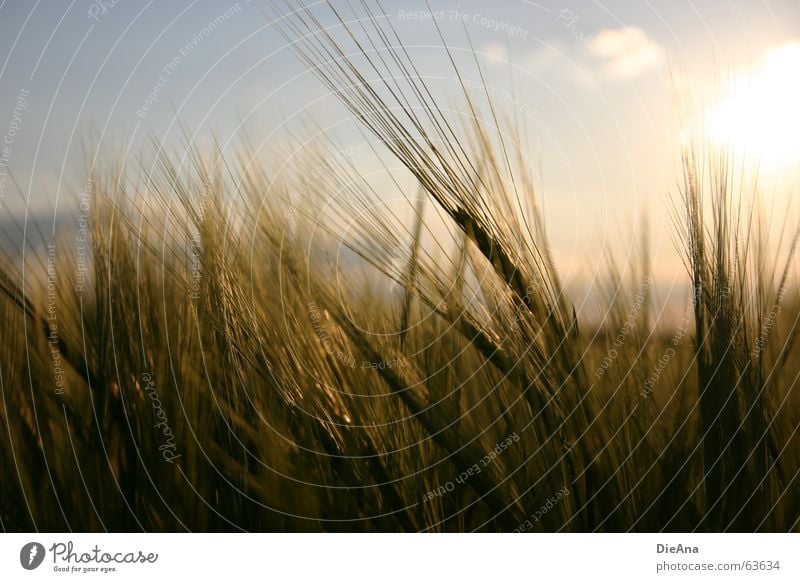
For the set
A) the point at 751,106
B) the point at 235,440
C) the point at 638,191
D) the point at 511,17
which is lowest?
the point at 235,440

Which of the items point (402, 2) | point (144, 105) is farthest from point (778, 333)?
point (144, 105)

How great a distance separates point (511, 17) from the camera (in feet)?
2.67

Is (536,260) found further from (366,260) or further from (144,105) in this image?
(144,105)

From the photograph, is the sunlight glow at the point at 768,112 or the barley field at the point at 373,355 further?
the sunlight glow at the point at 768,112

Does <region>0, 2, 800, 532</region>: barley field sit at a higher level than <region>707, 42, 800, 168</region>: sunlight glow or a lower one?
lower

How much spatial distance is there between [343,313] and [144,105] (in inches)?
15.5

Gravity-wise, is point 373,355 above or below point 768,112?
below

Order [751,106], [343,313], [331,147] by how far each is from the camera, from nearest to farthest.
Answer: [343,313], [331,147], [751,106]

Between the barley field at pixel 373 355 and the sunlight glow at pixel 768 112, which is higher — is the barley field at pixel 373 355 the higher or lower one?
the lower one

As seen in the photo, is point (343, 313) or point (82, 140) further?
point (82, 140)

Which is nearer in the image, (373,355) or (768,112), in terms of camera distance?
(373,355)

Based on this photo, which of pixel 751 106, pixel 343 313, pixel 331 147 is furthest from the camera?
pixel 751 106

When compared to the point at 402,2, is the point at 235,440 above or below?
below

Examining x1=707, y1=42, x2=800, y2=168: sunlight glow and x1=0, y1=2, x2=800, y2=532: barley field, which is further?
x1=707, y1=42, x2=800, y2=168: sunlight glow
